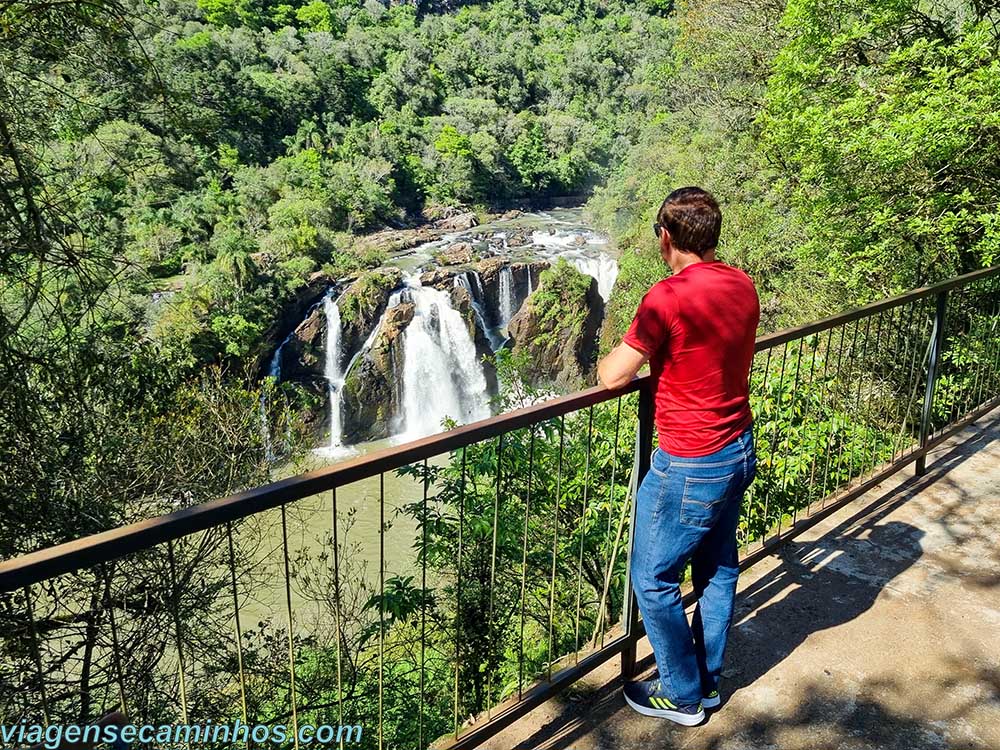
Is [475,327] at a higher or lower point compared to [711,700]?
lower

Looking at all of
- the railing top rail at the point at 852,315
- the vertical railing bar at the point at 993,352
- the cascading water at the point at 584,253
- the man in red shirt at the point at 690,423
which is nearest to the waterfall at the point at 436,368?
the cascading water at the point at 584,253

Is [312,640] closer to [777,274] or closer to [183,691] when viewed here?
[183,691]

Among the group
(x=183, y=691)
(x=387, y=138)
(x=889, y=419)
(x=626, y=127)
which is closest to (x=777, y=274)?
(x=889, y=419)

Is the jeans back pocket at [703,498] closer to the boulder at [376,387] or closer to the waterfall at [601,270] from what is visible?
the boulder at [376,387]

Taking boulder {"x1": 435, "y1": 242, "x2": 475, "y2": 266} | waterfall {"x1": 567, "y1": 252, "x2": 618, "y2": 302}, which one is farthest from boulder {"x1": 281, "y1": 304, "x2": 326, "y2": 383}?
waterfall {"x1": 567, "y1": 252, "x2": 618, "y2": 302}

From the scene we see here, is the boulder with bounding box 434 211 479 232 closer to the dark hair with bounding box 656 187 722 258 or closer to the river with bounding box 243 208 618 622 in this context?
the river with bounding box 243 208 618 622

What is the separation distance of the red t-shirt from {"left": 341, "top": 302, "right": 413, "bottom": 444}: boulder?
777 inches

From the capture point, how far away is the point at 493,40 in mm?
60188

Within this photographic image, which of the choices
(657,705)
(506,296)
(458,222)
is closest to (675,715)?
(657,705)

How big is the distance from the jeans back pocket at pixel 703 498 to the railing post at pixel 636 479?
0.30m

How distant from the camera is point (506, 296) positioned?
80.3ft

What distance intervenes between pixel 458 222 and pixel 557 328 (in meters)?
13.3

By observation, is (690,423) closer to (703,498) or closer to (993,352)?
(703,498)

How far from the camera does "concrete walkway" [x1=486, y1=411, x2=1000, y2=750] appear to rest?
256 cm
